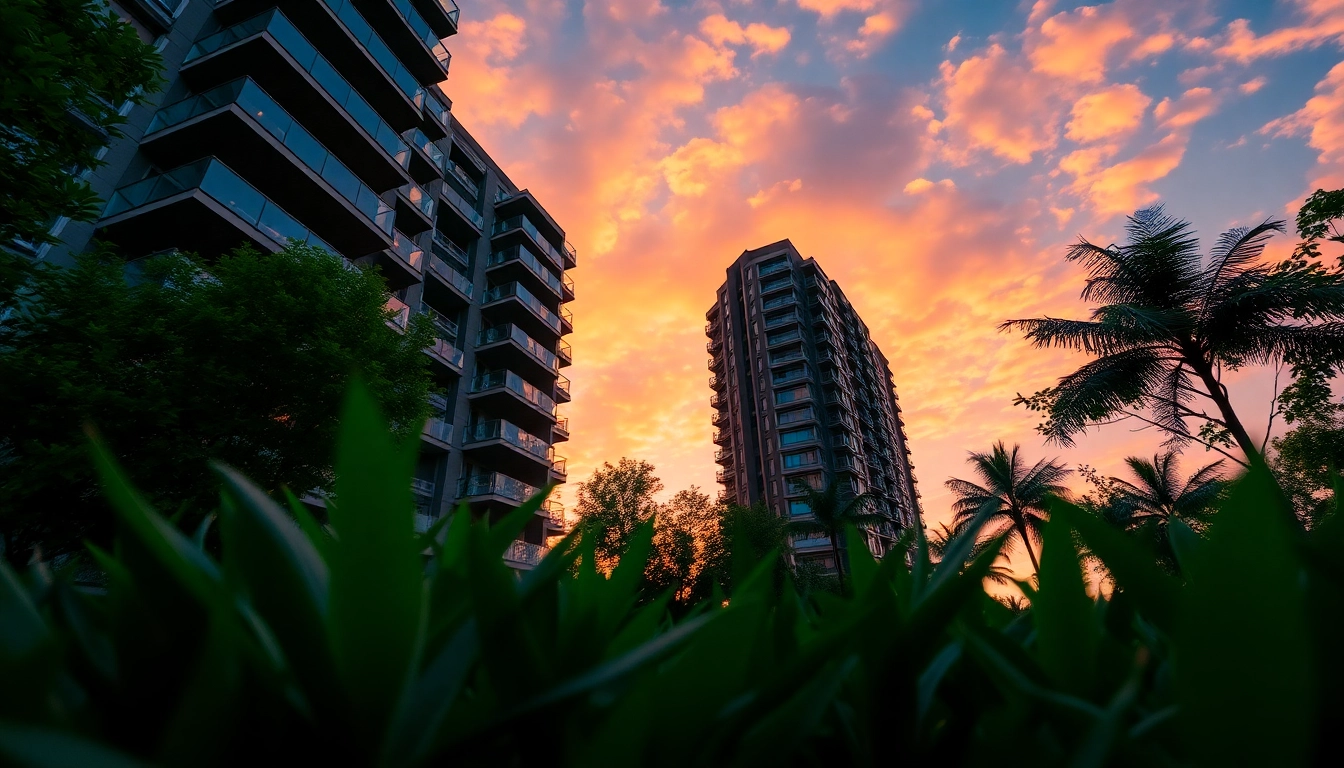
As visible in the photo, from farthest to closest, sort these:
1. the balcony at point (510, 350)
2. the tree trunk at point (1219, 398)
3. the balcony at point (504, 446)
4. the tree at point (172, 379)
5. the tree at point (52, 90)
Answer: the balcony at point (510, 350) → the balcony at point (504, 446) → the tree trunk at point (1219, 398) → the tree at point (172, 379) → the tree at point (52, 90)

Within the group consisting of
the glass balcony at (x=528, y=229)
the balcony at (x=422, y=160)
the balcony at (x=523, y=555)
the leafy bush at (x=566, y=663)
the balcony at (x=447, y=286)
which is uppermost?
the glass balcony at (x=528, y=229)

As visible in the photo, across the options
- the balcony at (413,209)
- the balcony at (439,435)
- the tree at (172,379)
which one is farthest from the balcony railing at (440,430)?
the tree at (172,379)

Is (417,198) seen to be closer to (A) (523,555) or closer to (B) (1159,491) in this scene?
(A) (523,555)

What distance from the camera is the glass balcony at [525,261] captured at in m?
23.6

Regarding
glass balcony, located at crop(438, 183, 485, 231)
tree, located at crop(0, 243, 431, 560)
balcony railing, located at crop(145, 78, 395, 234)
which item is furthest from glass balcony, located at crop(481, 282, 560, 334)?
tree, located at crop(0, 243, 431, 560)

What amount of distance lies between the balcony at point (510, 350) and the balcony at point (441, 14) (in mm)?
10493

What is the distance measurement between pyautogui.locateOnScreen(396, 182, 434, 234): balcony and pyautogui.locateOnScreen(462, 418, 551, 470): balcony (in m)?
6.96

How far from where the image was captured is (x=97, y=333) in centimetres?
742

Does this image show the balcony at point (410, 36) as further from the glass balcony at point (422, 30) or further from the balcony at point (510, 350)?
the balcony at point (510, 350)

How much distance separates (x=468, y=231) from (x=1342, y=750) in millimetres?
25418

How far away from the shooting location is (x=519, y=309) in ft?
74.7

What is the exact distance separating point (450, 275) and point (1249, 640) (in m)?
22.4

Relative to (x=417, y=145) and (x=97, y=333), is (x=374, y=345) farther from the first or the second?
(x=417, y=145)

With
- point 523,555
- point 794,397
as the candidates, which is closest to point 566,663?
point 523,555
